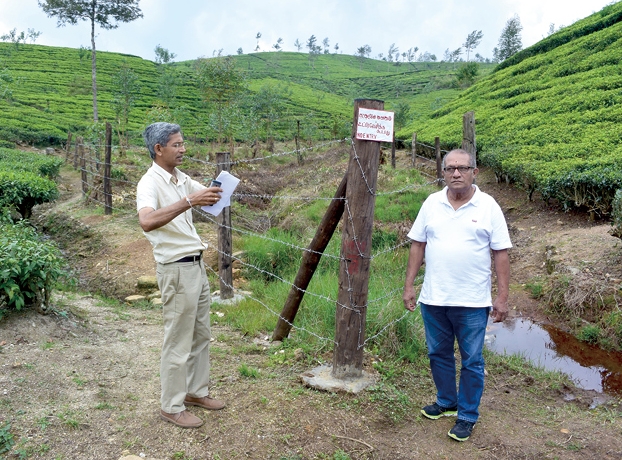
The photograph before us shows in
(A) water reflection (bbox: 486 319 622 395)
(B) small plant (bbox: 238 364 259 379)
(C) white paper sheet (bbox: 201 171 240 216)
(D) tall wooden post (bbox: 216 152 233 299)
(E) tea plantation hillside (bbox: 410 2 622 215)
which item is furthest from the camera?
(E) tea plantation hillside (bbox: 410 2 622 215)

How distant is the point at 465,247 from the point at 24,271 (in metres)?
3.46

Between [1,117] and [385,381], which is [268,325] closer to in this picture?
[385,381]

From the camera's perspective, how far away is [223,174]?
269cm

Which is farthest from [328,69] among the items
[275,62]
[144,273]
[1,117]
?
[144,273]

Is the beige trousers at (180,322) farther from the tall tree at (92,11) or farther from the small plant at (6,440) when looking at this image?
the tall tree at (92,11)

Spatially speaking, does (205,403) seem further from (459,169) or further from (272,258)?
(272,258)

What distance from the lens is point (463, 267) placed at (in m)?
2.76

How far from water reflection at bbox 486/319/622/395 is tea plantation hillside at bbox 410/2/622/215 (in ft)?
11.8

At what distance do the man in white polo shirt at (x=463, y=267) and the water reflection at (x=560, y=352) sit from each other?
2273 millimetres

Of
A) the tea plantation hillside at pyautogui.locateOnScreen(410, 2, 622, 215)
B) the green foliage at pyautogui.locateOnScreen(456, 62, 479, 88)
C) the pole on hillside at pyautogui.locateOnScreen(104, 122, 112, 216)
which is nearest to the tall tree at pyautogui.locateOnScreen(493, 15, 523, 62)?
the green foliage at pyautogui.locateOnScreen(456, 62, 479, 88)

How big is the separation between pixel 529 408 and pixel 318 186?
821cm

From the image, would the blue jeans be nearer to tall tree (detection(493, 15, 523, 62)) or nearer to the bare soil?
the bare soil

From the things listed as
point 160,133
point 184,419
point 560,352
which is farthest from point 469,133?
point 184,419

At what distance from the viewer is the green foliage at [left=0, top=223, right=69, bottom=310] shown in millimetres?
3869
